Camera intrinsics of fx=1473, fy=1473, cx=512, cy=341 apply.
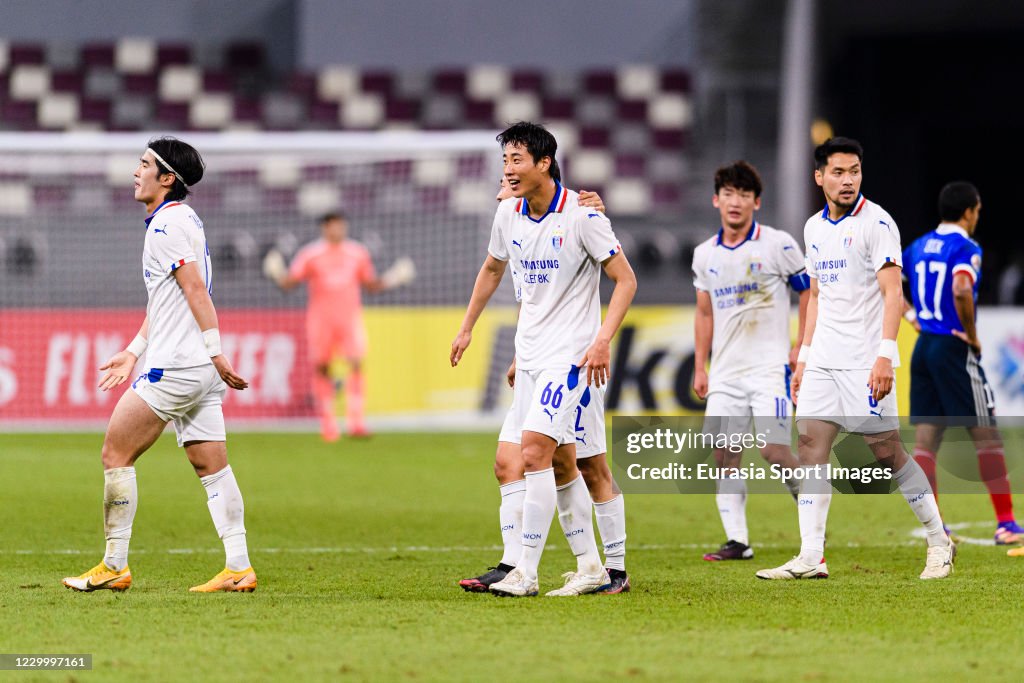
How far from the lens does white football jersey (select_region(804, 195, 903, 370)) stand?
6.51 meters

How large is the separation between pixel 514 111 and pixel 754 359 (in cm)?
1420

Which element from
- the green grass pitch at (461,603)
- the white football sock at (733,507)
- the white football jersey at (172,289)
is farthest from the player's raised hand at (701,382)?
the white football jersey at (172,289)

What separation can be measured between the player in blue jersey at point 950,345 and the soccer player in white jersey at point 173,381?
12.6 feet

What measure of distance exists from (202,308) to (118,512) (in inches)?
36.2

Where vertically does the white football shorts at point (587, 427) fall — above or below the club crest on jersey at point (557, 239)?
below

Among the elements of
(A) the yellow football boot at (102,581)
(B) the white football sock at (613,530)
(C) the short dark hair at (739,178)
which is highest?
(C) the short dark hair at (739,178)

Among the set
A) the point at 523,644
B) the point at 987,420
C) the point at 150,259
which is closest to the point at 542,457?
the point at 523,644

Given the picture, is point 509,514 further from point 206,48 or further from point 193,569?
point 206,48

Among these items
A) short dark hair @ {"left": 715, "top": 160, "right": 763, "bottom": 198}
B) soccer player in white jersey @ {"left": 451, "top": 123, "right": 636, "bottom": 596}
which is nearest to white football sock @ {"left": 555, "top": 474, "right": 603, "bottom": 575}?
soccer player in white jersey @ {"left": 451, "top": 123, "right": 636, "bottom": 596}

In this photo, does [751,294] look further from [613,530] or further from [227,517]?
[227,517]

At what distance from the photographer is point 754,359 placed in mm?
7719

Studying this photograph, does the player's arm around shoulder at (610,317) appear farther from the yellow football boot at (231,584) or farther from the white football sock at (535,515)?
the yellow football boot at (231,584)

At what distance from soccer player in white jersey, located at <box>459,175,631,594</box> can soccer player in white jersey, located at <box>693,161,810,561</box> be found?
1498 millimetres

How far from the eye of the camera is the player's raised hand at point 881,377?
6223mm
